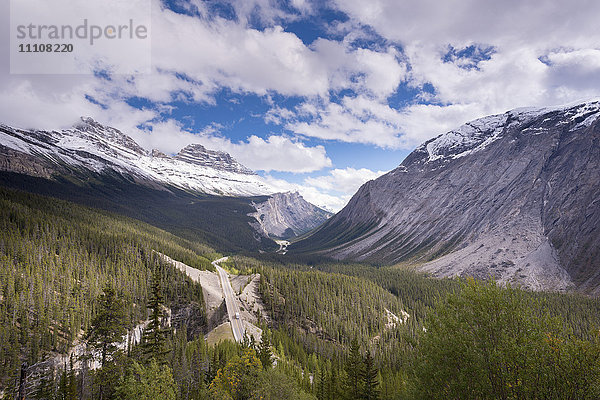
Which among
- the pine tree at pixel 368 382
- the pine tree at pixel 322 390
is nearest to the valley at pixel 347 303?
the pine tree at pixel 368 382

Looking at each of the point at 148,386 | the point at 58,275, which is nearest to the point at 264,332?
the point at 148,386

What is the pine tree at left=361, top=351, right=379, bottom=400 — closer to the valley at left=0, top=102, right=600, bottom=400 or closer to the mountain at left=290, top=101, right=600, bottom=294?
the valley at left=0, top=102, right=600, bottom=400

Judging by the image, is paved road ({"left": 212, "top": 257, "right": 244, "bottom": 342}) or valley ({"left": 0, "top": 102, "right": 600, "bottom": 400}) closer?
valley ({"left": 0, "top": 102, "right": 600, "bottom": 400})

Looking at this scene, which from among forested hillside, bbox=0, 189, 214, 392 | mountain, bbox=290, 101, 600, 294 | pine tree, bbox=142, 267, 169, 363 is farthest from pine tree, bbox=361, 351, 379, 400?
mountain, bbox=290, 101, 600, 294

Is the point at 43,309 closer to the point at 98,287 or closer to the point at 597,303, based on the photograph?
the point at 98,287

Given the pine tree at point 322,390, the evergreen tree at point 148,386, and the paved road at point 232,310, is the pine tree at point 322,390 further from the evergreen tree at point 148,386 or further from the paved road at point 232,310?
the paved road at point 232,310

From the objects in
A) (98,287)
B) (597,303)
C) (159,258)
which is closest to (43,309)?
(98,287)

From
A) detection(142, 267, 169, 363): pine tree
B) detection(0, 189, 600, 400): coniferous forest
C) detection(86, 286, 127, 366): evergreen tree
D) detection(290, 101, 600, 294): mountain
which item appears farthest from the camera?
detection(290, 101, 600, 294): mountain

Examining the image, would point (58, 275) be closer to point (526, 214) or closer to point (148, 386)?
point (148, 386)

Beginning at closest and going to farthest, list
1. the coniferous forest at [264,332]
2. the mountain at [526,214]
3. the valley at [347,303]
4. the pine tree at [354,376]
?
the coniferous forest at [264,332] < the valley at [347,303] < the pine tree at [354,376] < the mountain at [526,214]
